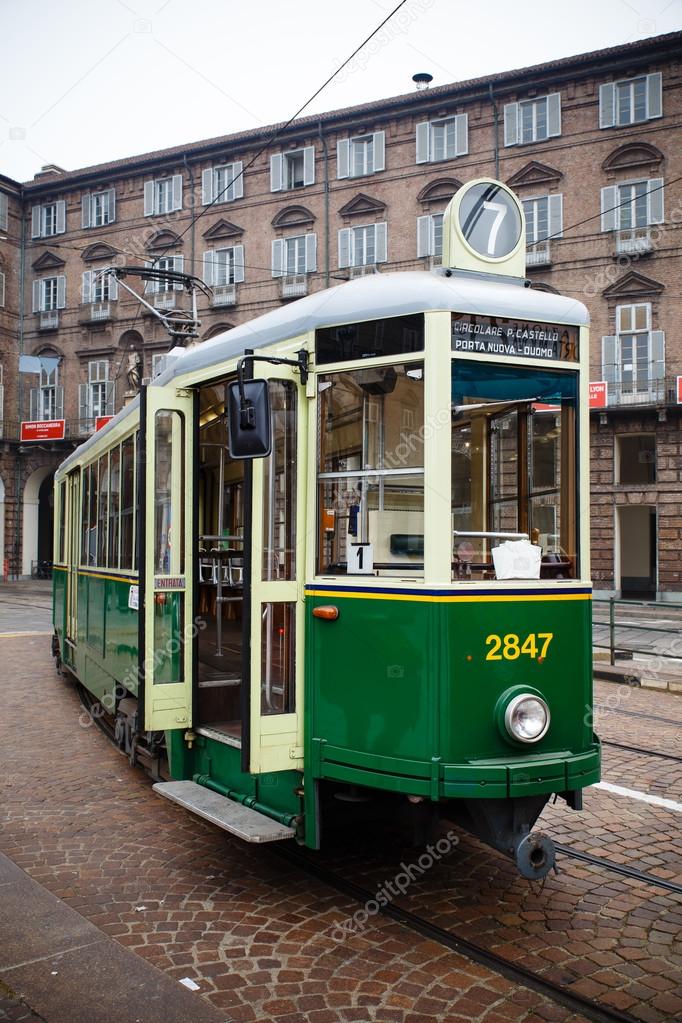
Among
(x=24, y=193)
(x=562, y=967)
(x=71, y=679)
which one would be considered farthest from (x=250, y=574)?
(x=24, y=193)

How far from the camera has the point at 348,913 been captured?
15.8 ft

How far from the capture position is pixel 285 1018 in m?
3.75

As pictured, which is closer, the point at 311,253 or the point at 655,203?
the point at 655,203

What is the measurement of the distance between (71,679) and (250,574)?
355 inches

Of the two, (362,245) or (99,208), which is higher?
(99,208)

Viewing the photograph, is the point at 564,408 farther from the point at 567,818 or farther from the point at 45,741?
the point at 45,741

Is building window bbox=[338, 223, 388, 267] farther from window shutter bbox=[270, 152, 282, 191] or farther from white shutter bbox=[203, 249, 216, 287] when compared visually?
white shutter bbox=[203, 249, 216, 287]

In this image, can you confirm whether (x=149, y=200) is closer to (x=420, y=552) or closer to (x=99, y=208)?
(x=99, y=208)

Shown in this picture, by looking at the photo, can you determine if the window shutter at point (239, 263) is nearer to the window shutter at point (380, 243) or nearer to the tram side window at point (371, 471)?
the window shutter at point (380, 243)

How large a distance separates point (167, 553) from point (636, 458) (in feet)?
89.9

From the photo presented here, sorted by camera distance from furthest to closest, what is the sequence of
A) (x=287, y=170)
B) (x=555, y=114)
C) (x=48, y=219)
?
1. (x=48, y=219)
2. (x=287, y=170)
3. (x=555, y=114)

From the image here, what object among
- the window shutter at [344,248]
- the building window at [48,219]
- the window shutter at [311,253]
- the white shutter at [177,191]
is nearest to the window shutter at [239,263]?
the window shutter at [311,253]

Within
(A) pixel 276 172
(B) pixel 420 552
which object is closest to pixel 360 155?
(A) pixel 276 172

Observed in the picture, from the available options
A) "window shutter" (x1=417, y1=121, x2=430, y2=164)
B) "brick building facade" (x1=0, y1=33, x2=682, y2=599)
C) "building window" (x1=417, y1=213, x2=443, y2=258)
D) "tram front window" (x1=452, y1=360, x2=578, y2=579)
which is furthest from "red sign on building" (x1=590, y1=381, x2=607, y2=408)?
"tram front window" (x1=452, y1=360, x2=578, y2=579)
